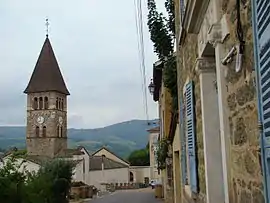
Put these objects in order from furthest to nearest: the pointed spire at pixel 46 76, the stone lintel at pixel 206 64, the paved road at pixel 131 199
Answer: the pointed spire at pixel 46 76, the paved road at pixel 131 199, the stone lintel at pixel 206 64

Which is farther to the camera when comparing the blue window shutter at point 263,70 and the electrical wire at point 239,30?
the electrical wire at point 239,30

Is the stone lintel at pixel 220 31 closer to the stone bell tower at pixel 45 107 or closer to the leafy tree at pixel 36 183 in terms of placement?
the leafy tree at pixel 36 183

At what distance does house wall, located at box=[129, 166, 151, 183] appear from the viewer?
219 feet

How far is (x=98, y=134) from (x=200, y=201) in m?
187

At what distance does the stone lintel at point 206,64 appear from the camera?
5123mm

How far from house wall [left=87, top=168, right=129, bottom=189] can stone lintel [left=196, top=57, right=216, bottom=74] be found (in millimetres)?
54471

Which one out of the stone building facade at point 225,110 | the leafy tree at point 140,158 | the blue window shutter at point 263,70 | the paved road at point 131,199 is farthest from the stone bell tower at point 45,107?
the blue window shutter at point 263,70

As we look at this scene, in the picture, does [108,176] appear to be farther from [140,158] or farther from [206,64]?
[206,64]

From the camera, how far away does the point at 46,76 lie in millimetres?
66625

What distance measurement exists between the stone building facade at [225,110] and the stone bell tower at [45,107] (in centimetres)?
6010

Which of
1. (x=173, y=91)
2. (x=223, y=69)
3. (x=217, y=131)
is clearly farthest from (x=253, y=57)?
(x=173, y=91)

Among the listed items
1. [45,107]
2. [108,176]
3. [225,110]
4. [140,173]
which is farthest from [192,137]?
[140,173]

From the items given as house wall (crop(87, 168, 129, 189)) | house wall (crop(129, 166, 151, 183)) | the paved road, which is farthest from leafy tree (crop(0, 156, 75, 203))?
house wall (crop(129, 166, 151, 183))

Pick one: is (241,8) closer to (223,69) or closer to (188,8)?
(223,69)
